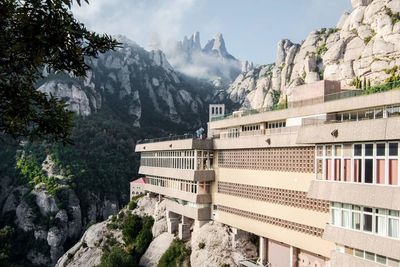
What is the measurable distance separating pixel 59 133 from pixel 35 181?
111m

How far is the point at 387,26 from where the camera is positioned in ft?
267

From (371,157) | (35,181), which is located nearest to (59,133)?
(371,157)

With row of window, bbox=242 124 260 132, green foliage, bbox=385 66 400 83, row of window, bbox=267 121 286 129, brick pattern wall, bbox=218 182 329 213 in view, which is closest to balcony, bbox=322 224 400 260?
brick pattern wall, bbox=218 182 329 213

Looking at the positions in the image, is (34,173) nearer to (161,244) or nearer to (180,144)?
(161,244)

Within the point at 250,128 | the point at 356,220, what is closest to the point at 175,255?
the point at 250,128

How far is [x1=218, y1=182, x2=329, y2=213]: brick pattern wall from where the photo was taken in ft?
98.7

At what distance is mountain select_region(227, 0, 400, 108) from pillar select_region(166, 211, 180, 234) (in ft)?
136

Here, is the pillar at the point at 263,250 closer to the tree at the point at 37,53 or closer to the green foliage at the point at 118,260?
the green foliage at the point at 118,260

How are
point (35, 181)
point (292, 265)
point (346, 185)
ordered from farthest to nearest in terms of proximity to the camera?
point (35, 181) → point (292, 265) → point (346, 185)

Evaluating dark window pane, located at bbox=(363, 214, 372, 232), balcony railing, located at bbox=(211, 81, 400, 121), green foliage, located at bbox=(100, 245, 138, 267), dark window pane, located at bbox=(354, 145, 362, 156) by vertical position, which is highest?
balcony railing, located at bbox=(211, 81, 400, 121)

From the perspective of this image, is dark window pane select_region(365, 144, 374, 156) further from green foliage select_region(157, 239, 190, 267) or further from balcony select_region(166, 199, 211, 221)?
green foliage select_region(157, 239, 190, 267)

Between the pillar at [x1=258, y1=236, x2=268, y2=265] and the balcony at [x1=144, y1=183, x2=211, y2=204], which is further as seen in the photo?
the balcony at [x1=144, y1=183, x2=211, y2=204]

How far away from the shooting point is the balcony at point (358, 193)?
21.3m

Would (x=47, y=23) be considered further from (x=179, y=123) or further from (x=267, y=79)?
(x=179, y=123)
